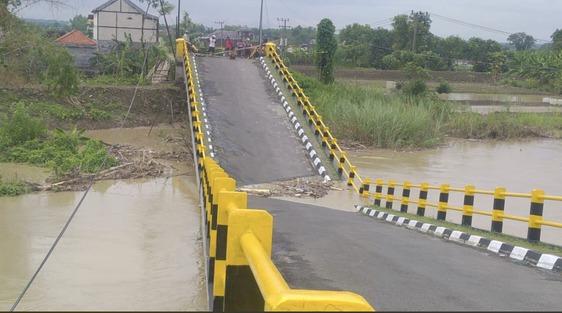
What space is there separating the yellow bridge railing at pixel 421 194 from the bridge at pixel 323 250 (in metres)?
0.03

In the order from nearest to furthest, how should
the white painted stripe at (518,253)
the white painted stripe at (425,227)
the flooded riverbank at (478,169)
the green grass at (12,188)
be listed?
the white painted stripe at (518,253)
the white painted stripe at (425,227)
the green grass at (12,188)
the flooded riverbank at (478,169)

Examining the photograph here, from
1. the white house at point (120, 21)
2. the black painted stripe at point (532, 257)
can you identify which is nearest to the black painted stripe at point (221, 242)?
the black painted stripe at point (532, 257)

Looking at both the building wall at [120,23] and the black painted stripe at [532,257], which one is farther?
the building wall at [120,23]

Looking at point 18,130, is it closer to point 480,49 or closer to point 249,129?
point 249,129

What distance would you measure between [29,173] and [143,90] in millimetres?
10861

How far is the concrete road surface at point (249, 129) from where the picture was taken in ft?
51.3

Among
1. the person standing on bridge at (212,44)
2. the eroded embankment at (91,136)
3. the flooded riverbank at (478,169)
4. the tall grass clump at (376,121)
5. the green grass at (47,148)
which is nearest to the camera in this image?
the flooded riverbank at (478,169)

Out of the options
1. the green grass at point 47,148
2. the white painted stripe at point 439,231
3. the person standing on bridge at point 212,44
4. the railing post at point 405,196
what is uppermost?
the person standing on bridge at point 212,44

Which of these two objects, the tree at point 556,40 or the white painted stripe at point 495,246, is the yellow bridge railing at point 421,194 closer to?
the white painted stripe at point 495,246

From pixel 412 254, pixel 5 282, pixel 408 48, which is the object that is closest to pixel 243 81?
pixel 5 282

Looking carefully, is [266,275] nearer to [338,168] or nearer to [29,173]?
[338,168]

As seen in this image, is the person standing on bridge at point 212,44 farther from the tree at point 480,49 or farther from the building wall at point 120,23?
the tree at point 480,49

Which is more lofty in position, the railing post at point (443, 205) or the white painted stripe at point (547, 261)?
the white painted stripe at point (547, 261)

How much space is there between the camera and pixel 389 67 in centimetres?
6094
